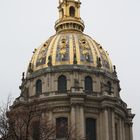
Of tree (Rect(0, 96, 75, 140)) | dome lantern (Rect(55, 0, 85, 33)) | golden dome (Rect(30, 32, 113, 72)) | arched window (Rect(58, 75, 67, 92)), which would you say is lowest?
tree (Rect(0, 96, 75, 140))

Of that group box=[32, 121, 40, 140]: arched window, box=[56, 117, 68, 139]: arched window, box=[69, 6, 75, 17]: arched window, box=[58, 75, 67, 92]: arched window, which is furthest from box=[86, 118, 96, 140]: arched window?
box=[32, 121, 40, 140]: arched window

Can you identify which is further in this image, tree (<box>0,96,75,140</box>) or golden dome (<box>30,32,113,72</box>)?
golden dome (<box>30,32,113,72</box>)

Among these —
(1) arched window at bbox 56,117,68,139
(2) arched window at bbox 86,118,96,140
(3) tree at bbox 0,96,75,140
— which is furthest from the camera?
(2) arched window at bbox 86,118,96,140

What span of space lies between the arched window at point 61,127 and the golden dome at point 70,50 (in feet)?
29.3

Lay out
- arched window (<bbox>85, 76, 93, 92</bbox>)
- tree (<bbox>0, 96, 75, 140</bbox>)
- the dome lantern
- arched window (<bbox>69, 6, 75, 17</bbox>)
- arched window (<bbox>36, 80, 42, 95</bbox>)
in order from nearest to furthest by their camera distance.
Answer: tree (<bbox>0, 96, 75, 140</bbox>)
arched window (<bbox>85, 76, 93, 92</bbox>)
arched window (<bbox>36, 80, 42, 95</bbox>)
the dome lantern
arched window (<bbox>69, 6, 75, 17</bbox>)

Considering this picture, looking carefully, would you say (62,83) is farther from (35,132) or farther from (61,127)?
(35,132)

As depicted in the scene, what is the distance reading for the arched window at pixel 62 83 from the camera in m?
72.0

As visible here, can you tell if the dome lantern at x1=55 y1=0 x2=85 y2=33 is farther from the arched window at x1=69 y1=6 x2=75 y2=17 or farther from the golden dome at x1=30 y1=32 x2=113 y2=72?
the golden dome at x1=30 y1=32 x2=113 y2=72

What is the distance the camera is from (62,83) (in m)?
72.8

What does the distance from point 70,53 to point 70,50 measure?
0.45 m

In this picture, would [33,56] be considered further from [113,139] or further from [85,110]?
[113,139]

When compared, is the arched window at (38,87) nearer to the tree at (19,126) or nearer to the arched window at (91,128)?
the arched window at (91,128)

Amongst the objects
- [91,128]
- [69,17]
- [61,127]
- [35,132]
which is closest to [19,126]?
[35,132]

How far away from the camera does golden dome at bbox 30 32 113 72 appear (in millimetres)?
74812
